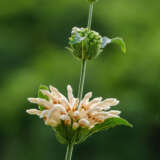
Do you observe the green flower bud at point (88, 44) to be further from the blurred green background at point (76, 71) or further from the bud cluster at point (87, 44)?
the blurred green background at point (76, 71)

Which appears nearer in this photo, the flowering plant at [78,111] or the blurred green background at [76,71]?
the flowering plant at [78,111]

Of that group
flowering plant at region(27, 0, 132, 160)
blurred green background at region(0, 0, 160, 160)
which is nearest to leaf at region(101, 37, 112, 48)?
flowering plant at region(27, 0, 132, 160)

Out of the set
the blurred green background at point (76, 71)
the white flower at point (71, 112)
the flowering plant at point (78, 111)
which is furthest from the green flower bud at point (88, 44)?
the blurred green background at point (76, 71)

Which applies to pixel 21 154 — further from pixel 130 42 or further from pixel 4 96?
pixel 130 42

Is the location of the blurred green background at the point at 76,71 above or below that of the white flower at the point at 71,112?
above

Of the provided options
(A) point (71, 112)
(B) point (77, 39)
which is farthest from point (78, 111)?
(B) point (77, 39)

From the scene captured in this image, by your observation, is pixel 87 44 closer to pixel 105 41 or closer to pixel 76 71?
pixel 105 41

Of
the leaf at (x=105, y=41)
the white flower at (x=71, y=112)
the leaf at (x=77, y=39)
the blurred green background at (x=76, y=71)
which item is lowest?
the white flower at (x=71, y=112)
